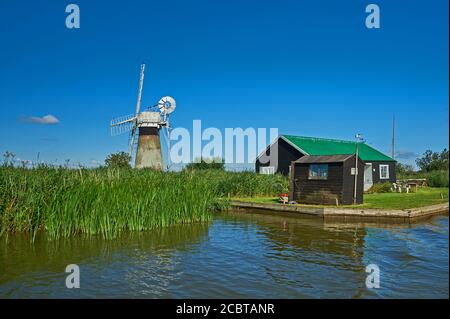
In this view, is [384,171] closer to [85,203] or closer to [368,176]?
[368,176]

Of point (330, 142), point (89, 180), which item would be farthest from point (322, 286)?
point (330, 142)

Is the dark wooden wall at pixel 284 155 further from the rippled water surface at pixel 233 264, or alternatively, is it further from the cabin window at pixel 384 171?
the rippled water surface at pixel 233 264

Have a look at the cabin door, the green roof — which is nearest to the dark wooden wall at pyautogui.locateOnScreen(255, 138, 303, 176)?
the green roof

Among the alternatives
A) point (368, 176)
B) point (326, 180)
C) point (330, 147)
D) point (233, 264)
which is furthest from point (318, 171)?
point (330, 147)

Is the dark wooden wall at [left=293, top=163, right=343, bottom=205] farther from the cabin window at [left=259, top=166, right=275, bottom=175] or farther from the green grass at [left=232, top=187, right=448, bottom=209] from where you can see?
the cabin window at [left=259, top=166, right=275, bottom=175]

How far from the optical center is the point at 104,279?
7.84 meters

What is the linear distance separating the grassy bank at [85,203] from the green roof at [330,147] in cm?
1757

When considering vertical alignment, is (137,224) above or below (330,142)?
below

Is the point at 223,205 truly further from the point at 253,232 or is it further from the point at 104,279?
the point at 104,279

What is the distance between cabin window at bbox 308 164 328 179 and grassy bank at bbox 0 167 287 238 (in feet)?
24.7

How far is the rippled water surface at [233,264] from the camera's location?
720 centimetres

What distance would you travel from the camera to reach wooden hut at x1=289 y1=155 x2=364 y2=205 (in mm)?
18625

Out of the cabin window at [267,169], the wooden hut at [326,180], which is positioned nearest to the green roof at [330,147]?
the cabin window at [267,169]
